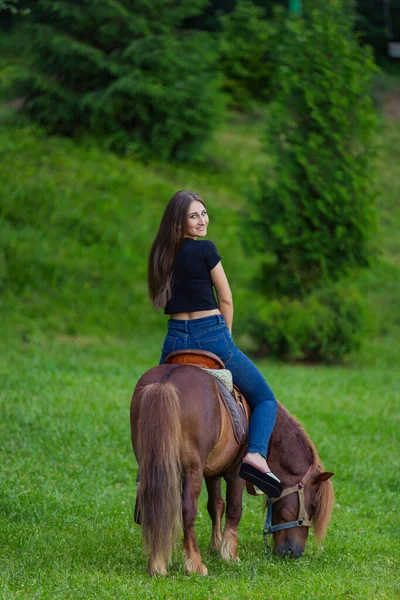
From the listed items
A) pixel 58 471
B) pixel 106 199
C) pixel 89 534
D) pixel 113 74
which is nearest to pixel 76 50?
pixel 113 74

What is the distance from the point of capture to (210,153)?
75.5 ft

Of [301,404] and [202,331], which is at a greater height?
[202,331]

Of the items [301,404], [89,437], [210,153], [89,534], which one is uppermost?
[89,534]

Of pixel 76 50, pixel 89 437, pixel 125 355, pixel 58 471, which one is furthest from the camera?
pixel 76 50

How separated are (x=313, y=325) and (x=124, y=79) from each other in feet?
30.7

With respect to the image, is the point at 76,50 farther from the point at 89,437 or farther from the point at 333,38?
the point at 89,437

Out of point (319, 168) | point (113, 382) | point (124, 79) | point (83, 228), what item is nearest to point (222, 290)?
point (113, 382)

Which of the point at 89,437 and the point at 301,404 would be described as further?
the point at 301,404

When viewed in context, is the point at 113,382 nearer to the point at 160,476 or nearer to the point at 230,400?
the point at 230,400

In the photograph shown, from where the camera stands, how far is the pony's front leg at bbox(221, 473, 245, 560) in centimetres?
561

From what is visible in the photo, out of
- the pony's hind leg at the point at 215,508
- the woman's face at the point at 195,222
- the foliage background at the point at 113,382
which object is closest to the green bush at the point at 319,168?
the foliage background at the point at 113,382

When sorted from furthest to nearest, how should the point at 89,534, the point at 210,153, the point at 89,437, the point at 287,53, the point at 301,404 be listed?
the point at 210,153 → the point at 287,53 → the point at 301,404 → the point at 89,437 → the point at 89,534

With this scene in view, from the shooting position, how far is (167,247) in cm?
551

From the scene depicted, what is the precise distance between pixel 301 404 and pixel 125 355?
387cm
